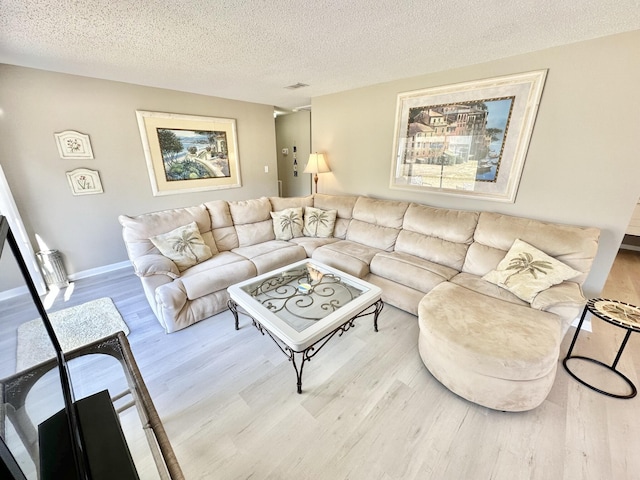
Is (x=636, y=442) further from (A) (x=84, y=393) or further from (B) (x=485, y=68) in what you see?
(A) (x=84, y=393)

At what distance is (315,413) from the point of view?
1.59m

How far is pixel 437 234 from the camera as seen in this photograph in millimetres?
2820

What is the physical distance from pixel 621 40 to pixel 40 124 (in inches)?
205

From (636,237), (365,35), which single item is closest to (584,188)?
(365,35)

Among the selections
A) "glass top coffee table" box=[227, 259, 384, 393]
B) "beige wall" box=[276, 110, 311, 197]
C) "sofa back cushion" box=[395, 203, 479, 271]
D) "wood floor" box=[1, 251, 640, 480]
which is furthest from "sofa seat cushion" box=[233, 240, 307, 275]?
"beige wall" box=[276, 110, 311, 197]

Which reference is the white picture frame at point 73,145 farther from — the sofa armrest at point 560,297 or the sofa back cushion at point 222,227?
the sofa armrest at point 560,297

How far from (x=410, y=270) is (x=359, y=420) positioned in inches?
55.9

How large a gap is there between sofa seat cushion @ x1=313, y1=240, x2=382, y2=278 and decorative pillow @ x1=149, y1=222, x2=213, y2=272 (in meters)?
1.25

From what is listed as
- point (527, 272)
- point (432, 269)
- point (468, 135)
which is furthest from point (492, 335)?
point (468, 135)

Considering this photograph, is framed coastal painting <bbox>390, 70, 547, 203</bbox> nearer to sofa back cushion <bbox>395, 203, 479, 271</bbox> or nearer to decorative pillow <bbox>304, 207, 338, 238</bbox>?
sofa back cushion <bbox>395, 203, 479, 271</bbox>

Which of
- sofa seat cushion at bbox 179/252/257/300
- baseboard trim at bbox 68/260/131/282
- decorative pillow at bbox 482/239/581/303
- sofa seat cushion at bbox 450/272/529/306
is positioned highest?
decorative pillow at bbox 482/239/581/303

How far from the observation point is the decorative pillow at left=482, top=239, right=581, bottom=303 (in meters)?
1.98

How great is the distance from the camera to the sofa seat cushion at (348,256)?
9.02ft

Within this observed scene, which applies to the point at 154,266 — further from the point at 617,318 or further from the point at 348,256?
the point at 617,318
